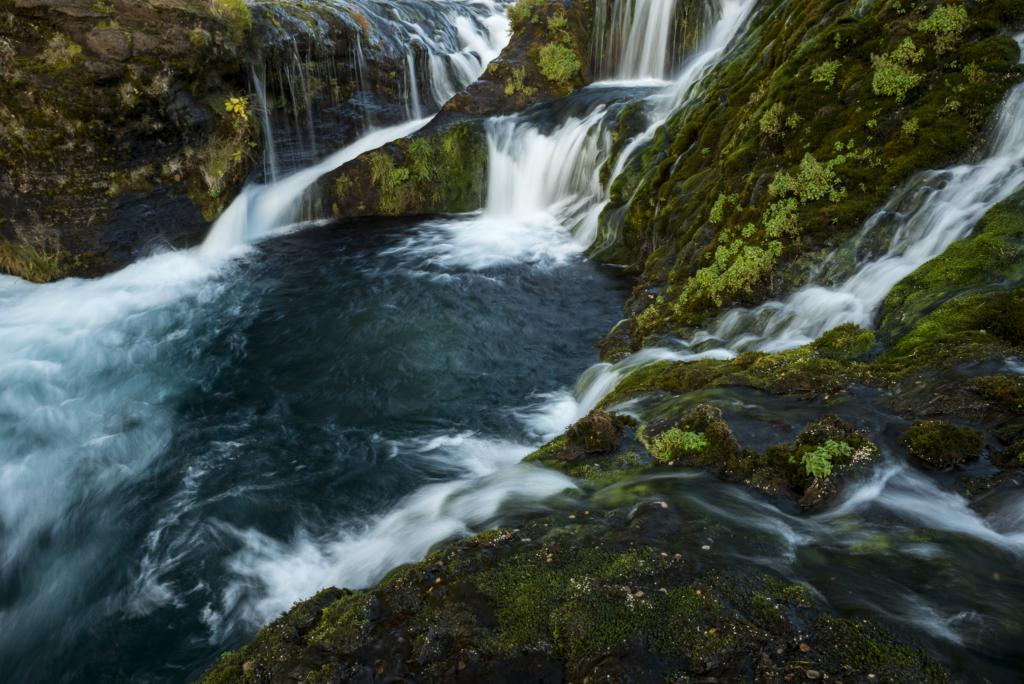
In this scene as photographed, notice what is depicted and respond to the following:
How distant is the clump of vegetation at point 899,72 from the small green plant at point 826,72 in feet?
2.09

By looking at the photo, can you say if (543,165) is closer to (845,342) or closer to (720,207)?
(720,207)

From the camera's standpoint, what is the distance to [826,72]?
7699 millimetres

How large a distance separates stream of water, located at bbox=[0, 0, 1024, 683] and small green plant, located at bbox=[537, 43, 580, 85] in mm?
2921

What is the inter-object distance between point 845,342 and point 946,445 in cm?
188

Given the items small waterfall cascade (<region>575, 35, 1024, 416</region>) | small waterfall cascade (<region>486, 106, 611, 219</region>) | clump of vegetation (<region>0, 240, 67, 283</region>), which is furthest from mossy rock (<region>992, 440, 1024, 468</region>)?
clump of vegetation (<region>0, 240, 67, 283</region>)

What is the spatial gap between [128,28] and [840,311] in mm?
14592

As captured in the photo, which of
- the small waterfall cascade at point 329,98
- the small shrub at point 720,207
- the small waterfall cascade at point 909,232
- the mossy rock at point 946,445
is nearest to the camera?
the mossy rock at point 946,445

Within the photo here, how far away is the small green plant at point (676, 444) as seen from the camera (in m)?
4.57

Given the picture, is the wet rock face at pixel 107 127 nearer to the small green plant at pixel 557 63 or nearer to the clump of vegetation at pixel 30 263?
the clump of vegetation at pixel 30 263

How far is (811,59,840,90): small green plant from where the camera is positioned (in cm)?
764

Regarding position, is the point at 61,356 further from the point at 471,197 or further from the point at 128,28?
the point at 471,197

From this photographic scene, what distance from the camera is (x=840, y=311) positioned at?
20.7 ft

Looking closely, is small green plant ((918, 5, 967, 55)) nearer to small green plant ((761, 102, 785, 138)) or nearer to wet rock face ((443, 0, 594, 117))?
small green plant ((761, 102, 785, 138))

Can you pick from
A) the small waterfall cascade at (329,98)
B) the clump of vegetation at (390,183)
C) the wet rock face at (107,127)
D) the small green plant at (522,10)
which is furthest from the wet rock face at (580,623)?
the small green plant at (522,10)
